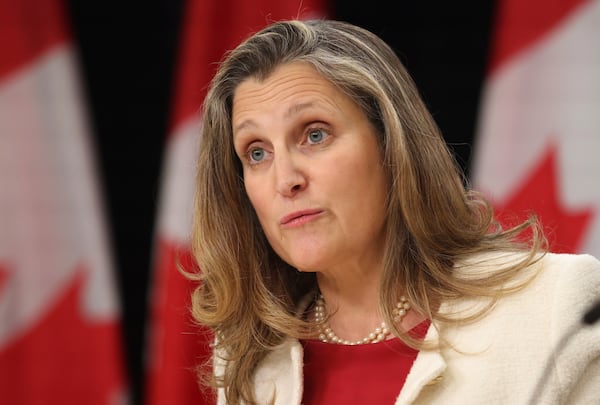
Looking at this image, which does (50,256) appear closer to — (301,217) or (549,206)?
(549,206)

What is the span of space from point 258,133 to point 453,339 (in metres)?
0.56

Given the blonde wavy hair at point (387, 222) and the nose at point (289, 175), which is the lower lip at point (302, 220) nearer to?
the nose at point (289, 175)

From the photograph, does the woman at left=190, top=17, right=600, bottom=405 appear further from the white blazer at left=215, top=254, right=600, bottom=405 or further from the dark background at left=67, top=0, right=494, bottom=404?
the dark background at left=67, top=0, right=494, bottom=404

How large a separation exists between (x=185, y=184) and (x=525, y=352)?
2040 mm

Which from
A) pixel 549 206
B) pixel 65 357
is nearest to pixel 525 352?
pixel 549 206

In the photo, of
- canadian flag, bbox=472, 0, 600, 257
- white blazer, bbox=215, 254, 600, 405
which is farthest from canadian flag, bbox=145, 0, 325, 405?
white blazer, bbox=215, 254, 600, 405

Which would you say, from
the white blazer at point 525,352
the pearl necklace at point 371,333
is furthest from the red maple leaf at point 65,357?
the white blazer at point 525,352

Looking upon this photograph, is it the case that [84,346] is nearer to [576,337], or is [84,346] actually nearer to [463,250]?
[463,250]

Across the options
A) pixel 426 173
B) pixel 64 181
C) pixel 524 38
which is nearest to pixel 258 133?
pixel 426 173

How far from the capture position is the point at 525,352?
1661 mm

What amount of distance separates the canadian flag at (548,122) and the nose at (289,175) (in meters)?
1.45

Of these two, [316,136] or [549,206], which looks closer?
[316,136]

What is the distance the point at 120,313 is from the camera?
12.4 feet

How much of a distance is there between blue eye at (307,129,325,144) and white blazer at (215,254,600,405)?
42 cm
